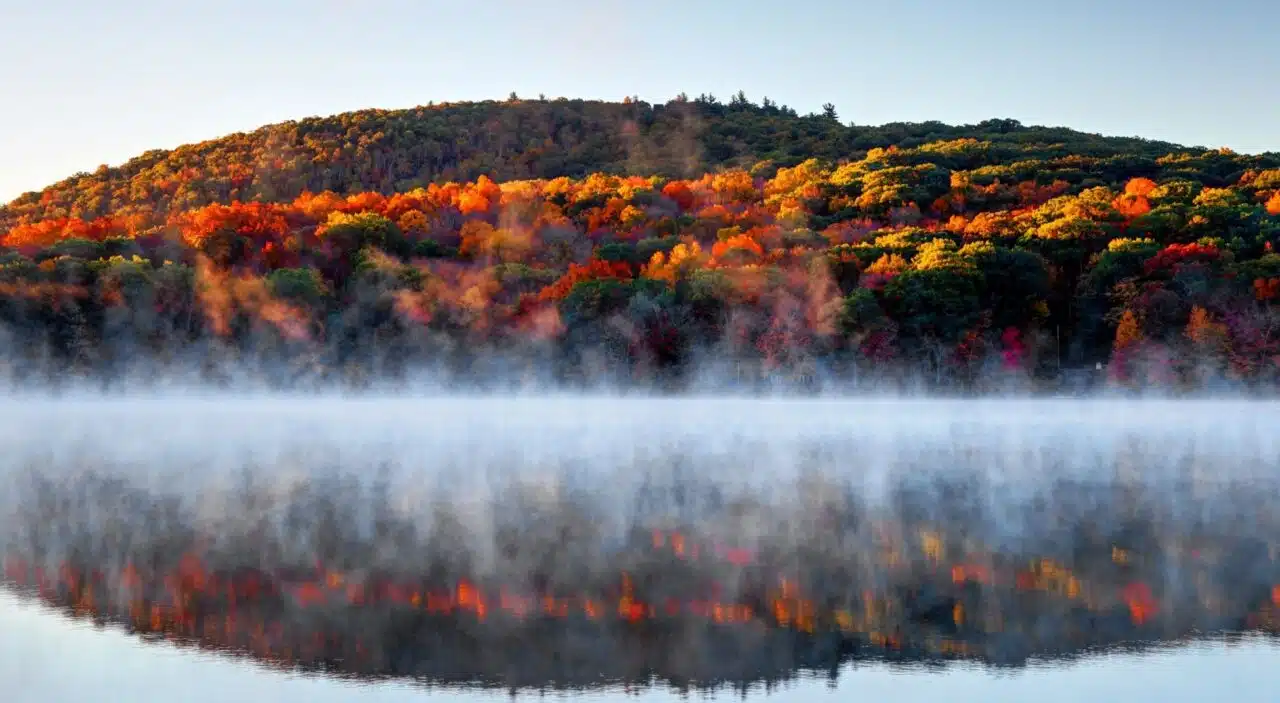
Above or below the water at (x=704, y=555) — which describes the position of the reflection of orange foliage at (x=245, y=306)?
above

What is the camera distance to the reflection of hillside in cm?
1050

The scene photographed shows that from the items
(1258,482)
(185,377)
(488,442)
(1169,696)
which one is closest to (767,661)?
(1169,696)

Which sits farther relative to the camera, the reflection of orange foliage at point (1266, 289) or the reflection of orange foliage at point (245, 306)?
the reflection of orange foliage at point (245, 306)

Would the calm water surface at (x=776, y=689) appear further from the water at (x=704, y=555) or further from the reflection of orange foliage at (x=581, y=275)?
the reflection of orange foliage at (x=581, y=275)

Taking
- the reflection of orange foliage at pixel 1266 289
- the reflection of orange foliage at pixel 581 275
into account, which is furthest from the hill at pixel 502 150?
the reflection of orange foliage at pixel 581 275

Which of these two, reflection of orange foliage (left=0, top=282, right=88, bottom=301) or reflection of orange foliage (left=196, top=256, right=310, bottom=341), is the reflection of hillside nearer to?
reflection of orange foliage (left=196, top=256, right=310, bottom=341)

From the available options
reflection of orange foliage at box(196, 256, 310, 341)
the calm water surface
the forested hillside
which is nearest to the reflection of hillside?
the calm water surface

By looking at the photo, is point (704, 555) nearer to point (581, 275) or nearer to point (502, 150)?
point (581, 275)

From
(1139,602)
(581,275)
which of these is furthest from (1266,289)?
(1139,602)

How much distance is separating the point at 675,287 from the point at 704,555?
43.1m

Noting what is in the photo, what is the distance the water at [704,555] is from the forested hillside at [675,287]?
2222 cm

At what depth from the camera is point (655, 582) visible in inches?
507

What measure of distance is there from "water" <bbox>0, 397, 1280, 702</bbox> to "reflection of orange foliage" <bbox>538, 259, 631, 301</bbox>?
26631 millimetres

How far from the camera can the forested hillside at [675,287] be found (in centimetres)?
5359
